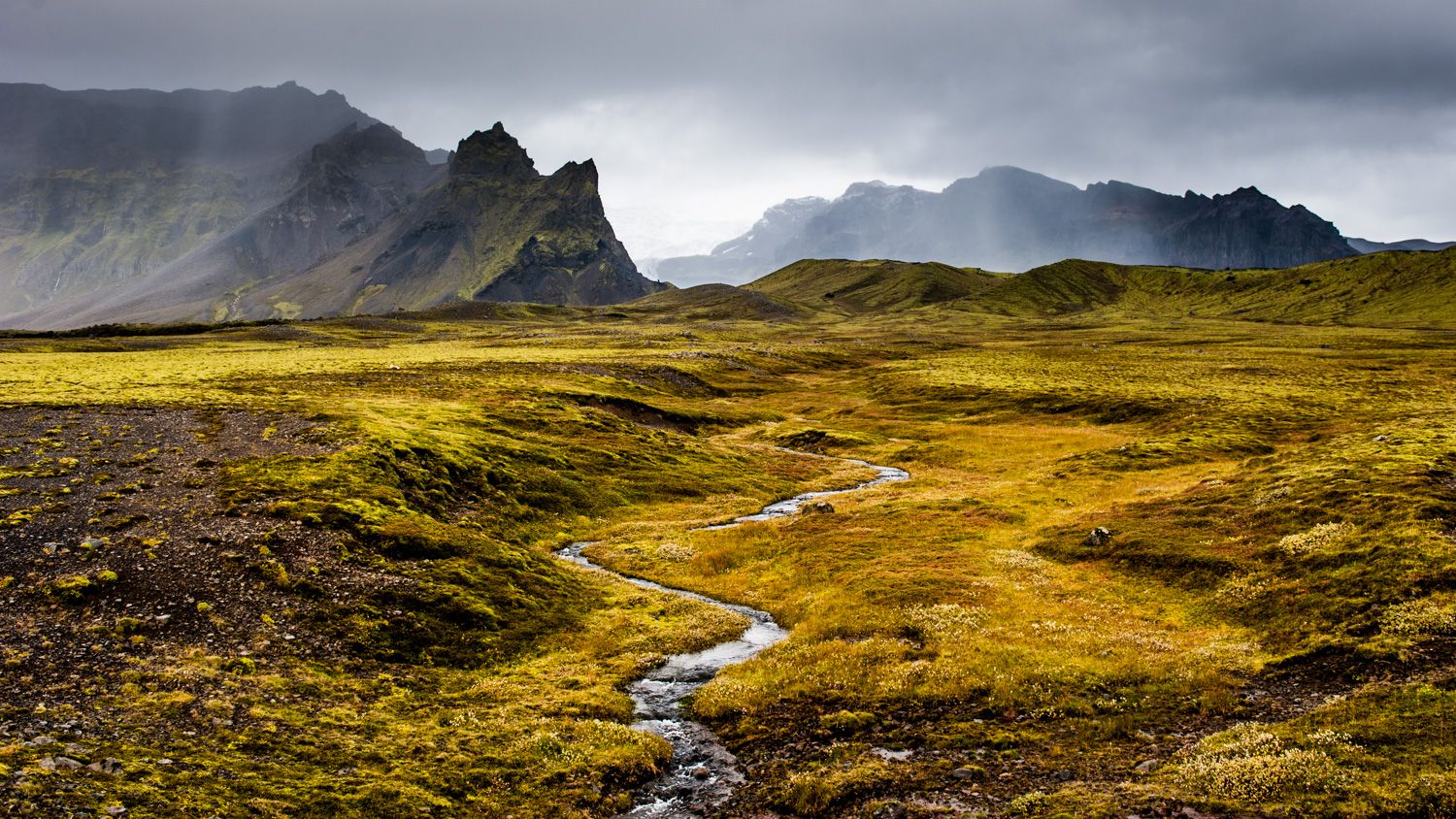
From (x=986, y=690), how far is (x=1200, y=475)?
42.4 meters

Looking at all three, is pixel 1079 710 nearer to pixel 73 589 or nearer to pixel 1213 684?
pixel 1213 684

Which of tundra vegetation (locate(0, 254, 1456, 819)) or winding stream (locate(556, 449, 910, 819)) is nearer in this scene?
tundra vegetation (locate(0, 254, 1456, 819))

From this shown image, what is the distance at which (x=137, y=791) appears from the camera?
16.9 meters

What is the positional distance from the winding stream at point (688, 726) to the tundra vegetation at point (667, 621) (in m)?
0.77

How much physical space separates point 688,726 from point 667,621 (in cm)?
1040

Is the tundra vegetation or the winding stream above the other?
the tundra vegetation

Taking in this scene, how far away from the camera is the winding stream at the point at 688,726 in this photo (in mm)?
20750

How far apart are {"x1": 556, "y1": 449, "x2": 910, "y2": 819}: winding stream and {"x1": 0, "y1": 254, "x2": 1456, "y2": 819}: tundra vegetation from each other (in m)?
0.77

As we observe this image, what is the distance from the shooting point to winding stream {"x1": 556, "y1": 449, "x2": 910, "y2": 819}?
817 inches

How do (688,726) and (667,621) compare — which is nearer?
(688,726)

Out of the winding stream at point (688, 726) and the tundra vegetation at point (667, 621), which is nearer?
the tundra vegetation at point (667, 621)

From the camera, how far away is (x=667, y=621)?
35.7m

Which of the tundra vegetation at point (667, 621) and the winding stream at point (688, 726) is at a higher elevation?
the tundra vegetation at point (667, 621)

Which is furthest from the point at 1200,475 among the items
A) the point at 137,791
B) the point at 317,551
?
the point at 137,791
